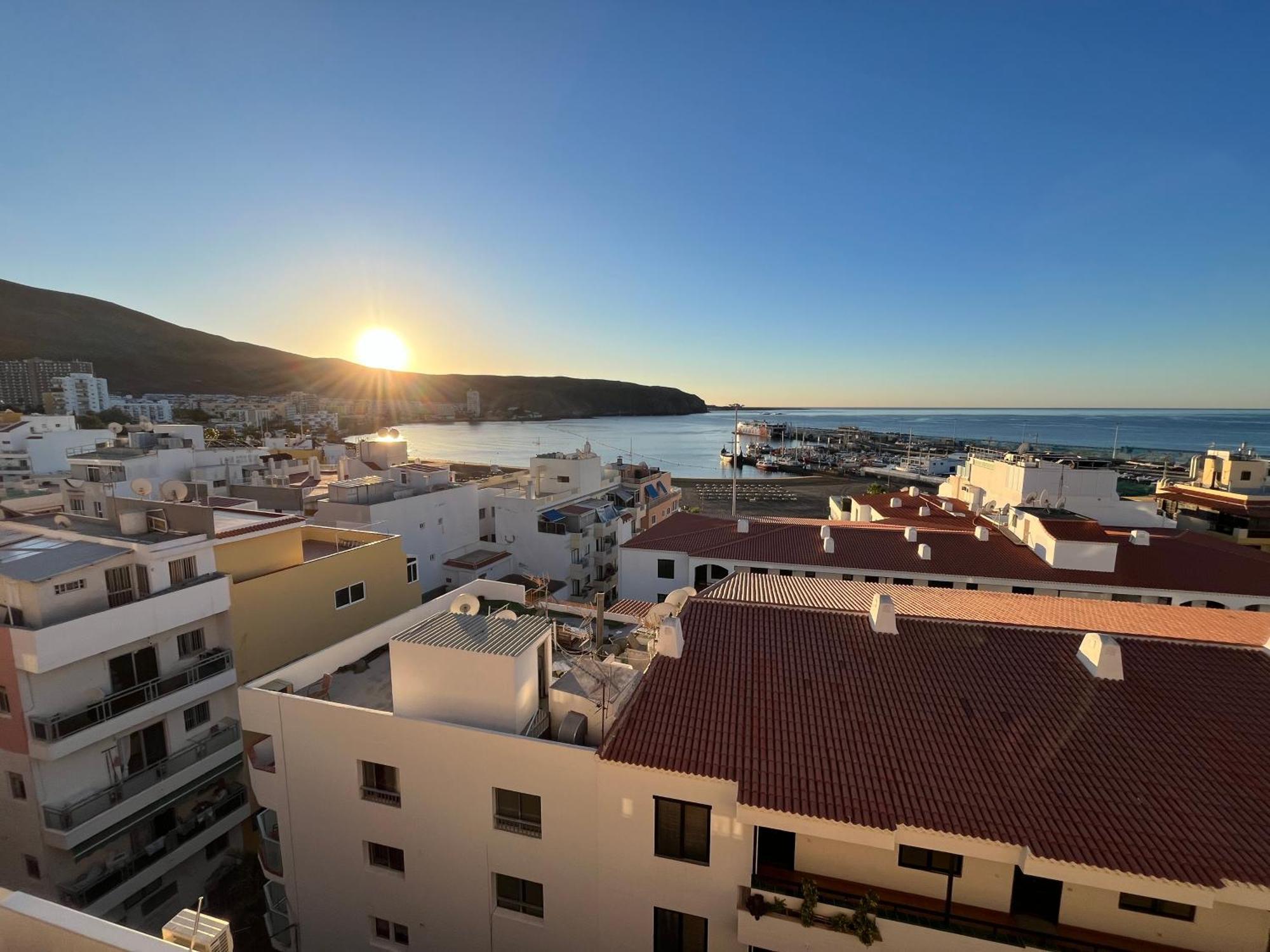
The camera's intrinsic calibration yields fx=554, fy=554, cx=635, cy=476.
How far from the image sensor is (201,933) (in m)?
5.32

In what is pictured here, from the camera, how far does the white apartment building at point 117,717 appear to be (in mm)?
12297

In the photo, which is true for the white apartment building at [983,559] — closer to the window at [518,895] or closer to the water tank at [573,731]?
the water tank at [573,731]

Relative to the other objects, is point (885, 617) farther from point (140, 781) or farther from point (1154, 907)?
point (140, 781)

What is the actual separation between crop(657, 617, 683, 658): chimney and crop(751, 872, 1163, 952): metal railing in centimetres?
354

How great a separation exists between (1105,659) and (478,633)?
36.0 ft

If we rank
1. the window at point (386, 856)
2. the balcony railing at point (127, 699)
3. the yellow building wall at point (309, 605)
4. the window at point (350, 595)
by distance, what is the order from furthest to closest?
the window at point (350, 595) < the yellow building wall at point (309, 605) < the balcony railing at point (127, 699) < the window at point (386, 856)

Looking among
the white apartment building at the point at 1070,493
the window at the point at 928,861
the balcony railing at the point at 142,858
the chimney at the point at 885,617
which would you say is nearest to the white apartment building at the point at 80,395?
the balcony railing at the point at 142,858

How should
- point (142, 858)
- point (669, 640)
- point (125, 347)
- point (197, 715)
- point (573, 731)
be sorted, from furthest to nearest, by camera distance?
1. point (125, 347)
2. point (197, 715)
3. point (142, 858)
4. point (669, 640)
5. point (573, 731)

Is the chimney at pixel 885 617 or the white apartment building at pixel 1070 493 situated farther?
the white apartment building at pixel 1070 493

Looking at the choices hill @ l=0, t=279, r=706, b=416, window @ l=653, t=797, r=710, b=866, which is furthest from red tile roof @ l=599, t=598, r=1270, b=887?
hill @ l=0, t=279, r=706, b=416

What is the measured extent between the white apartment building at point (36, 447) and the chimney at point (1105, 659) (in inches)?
2349

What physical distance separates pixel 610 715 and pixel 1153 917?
27.5ft

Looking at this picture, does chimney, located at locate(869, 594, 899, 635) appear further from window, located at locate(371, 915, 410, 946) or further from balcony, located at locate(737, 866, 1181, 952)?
window, located at locate(371, 915, 410, 946)

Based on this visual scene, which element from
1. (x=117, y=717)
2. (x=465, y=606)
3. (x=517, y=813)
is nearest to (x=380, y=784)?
(x=517, y=813)
